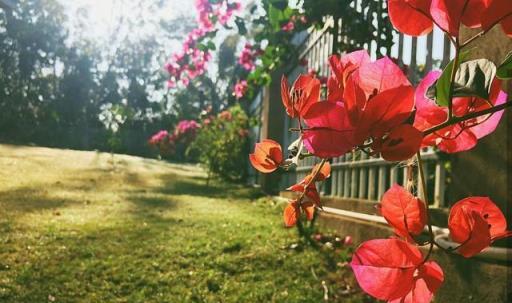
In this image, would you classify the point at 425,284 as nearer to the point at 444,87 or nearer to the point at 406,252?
the point at 406,252

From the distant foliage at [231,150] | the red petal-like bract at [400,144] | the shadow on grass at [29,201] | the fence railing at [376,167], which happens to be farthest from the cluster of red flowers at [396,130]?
the distant foliage at [231,150]

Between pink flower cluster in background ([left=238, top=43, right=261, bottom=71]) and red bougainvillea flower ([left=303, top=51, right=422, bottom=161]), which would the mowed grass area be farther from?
red bougainvillea flower ([left=303, top=51, right=422, bottom=161])

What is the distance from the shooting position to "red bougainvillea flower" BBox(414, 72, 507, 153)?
456 millimetres

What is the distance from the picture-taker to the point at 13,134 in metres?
17.0

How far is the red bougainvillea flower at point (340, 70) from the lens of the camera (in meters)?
0.40

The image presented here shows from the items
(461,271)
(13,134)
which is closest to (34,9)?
(13,134)

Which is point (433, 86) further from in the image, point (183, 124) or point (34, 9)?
point (34, 9)

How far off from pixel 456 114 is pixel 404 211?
0.13 meters

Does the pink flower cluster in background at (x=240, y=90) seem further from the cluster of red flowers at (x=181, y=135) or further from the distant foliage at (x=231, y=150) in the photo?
the cluster of red flowers at (x=181, y=135)

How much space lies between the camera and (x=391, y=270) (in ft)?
1.26

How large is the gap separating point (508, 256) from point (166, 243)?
1848 mm

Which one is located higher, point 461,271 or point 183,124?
point 183,124

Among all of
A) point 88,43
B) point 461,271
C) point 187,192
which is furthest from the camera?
point 88,43

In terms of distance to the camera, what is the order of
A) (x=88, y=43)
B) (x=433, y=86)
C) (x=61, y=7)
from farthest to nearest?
(x=88, y=43) → (x=61, y=7) → (x=433, y=86)
